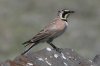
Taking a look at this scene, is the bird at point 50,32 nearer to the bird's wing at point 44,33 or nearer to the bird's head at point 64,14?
the bird's wing at point 44,33

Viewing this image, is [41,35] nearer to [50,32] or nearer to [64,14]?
[50,32]

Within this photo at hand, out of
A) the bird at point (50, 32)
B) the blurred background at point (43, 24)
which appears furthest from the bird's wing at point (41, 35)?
the blurred background at point (43, 24)

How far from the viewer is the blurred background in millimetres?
27031

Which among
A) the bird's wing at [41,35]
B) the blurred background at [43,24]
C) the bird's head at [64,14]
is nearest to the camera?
the bird's wing at [41,35]

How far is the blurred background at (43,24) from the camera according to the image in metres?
27.0

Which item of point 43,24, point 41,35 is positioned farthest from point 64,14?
point 43,24

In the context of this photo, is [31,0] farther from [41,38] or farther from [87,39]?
[41,38]

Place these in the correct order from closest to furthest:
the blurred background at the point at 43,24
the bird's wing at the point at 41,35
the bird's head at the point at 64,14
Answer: the bird's wing at the point at 41,35 → the bird's head at the point at 64,14 → the blurred background at the point at 43,24

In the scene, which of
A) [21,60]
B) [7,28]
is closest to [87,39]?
[7,28]

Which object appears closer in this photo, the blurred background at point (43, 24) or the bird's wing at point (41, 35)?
the bird's wing at point (41, 35)

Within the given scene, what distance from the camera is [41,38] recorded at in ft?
47.4

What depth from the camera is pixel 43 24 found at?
30484 millimetres

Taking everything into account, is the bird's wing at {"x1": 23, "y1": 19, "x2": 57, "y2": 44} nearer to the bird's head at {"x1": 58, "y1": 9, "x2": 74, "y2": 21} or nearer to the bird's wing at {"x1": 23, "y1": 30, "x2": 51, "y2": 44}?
the bird's wing at {"x1": 23, "y1": 30, "x2": 51, "y2": 44}

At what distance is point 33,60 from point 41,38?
170 cm
